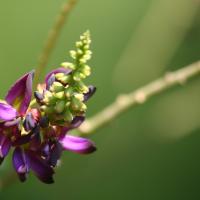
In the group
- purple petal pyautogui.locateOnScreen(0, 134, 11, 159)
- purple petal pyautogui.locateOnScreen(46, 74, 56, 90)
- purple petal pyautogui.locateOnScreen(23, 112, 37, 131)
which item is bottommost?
purple petal pyautogui.locateOnScreen(0, 134, 11, 159)

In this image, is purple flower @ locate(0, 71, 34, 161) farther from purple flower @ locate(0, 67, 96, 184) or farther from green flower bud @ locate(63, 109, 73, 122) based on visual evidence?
green flower bud @ locate(63, 109, 73, 122)

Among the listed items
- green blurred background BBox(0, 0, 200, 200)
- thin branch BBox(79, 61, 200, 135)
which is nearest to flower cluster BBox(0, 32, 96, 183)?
thin branch BBox(79, 61, 200, 135)

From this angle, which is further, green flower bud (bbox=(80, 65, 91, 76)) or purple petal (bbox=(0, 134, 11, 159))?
purple petal (bbox=(0, 134, 11, 159))

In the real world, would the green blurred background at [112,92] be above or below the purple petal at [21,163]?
above

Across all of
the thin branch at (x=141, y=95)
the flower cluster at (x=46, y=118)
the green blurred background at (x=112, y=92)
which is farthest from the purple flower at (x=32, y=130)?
the green blurred background at (x=112, y=92)

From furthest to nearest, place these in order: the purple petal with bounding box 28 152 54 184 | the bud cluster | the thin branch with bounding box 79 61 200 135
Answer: the thin branch with bounding box 79 61 200 135
the purple petal with bounding box 28 152 54 184
the bud cluster

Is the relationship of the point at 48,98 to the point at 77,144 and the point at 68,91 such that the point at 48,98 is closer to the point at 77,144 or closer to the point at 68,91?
the point at 68,91

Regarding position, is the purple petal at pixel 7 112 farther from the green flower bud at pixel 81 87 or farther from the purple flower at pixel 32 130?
the green flower bud at pixel 81 87
